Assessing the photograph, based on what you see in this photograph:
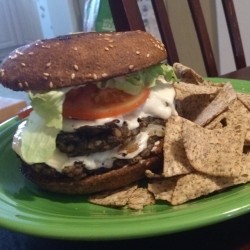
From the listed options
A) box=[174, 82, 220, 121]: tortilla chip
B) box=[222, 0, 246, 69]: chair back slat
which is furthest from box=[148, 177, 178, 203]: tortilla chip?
box=[222, 0, 246, 69]: chair back slat

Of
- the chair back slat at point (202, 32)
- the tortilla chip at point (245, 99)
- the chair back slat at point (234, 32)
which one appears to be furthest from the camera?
the chair back slat at point (234, 32)

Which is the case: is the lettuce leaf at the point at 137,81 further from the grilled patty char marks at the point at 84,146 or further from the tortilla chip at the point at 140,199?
the tortilla chip at the point at 140,199

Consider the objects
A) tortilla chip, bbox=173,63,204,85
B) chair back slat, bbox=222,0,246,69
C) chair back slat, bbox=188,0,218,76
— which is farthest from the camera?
chair back slat, bbox=222,0,246,69

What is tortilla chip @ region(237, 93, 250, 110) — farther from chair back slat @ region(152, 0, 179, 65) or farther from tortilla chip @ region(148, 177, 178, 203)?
chair back slat @ region(152, 0, 179, 65)

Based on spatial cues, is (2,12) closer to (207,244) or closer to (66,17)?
(66,17)

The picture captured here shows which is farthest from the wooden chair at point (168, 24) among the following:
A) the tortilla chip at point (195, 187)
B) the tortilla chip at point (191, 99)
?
the tortilla chip at point (195, 187)
